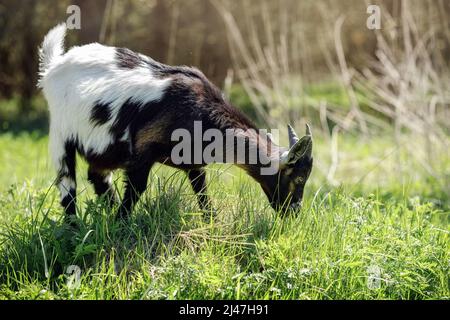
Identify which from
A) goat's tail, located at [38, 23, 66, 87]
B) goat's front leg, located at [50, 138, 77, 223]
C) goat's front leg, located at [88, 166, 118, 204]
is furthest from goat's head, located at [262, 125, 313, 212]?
goat's tail, located at [38, 23, 66, 87]

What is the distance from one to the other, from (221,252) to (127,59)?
5.86 feet

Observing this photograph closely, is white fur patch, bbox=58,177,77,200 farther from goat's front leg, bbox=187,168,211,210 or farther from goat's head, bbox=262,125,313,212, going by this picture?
goat's head, bbox=262,125,313,212

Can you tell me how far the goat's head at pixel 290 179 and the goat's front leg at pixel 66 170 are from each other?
5.03ft

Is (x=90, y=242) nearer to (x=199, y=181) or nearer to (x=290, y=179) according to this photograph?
(x=199, y=181)

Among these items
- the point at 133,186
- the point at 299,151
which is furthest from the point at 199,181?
the point at 299,151

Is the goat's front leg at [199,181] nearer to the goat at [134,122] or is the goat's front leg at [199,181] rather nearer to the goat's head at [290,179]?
the goat at [134,122]

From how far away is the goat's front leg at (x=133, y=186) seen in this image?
16.5ft

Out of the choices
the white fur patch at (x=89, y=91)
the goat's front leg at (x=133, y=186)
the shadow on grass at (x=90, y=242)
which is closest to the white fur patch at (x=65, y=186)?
the white fur patch at (x=89, y=91)

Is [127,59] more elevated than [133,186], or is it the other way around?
[127,59]

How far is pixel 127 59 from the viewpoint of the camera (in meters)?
5.48

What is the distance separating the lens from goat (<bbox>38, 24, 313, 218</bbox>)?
508 centimetres

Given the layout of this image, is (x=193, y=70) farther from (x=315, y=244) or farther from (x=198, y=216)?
(x=315, y=244)

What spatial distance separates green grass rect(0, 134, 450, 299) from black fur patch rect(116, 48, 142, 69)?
880mm

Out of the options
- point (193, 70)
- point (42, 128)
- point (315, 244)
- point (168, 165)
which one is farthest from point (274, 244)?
point (42, 128)
